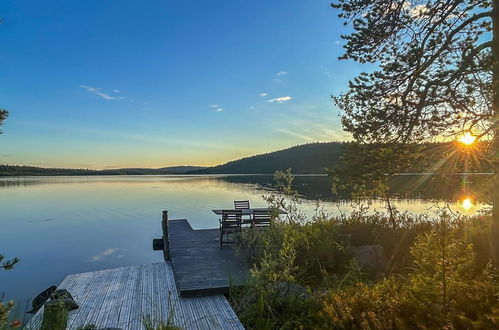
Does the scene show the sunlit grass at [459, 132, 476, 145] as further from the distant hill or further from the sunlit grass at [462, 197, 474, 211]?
the distant hill

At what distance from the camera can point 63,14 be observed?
13367 mm

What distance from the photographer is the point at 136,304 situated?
5.55m

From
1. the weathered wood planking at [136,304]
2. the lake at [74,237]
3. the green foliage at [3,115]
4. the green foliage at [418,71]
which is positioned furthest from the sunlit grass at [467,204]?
the green foliage at [3,115]

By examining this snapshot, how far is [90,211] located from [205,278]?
2213 centimetres

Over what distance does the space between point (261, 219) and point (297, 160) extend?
81.6 m

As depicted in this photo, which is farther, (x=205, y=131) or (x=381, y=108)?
(x=205, y=131)

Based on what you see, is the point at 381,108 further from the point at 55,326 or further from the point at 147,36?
the point at 147,36

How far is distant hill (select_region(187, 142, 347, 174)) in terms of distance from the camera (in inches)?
3283

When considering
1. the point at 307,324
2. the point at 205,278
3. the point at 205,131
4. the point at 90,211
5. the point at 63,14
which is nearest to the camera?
the point at 307,324

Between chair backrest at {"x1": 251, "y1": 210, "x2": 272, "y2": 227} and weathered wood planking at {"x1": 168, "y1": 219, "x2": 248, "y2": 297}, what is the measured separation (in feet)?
3.37

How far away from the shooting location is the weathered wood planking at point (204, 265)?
6020 mm

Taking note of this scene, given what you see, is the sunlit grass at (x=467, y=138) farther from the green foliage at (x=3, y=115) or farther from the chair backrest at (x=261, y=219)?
the green foliage at (x=3, y=115)

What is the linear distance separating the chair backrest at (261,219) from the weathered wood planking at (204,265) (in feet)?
3.37

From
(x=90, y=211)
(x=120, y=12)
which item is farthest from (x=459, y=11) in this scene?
(x=90, y=211)
